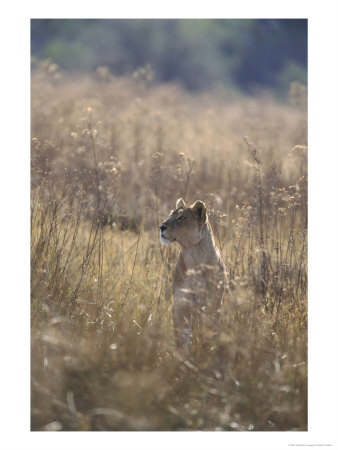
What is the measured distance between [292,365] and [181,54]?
46.8ft

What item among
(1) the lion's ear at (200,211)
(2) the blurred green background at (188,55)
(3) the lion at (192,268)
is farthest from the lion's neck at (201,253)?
(2) the blurred green background at (188,55)

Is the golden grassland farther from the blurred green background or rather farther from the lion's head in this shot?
the blurred green background

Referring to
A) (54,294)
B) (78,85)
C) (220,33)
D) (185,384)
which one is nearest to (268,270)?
(185,384)

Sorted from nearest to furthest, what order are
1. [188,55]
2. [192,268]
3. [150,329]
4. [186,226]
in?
[150,329]
[192,268]
[186,226]
[188,55]

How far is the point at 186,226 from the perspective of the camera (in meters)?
5.11

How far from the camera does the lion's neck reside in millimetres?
5031

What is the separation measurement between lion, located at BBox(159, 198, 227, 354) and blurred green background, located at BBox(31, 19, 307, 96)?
4662 mm

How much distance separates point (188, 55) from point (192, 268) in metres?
13.2

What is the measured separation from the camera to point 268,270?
5312 mm

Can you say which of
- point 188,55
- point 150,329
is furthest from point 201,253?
point 188,55

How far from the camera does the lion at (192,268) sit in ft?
15.3

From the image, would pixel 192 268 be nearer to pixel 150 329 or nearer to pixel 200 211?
pixel 200 211
